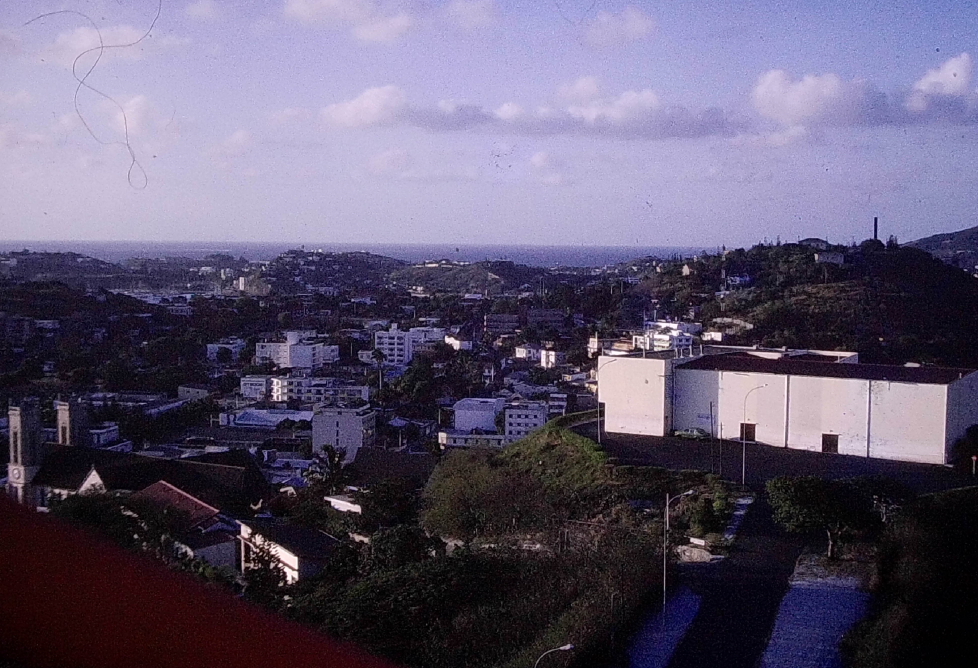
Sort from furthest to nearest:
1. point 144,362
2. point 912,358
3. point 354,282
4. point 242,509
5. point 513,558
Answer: point 354,282 < point 144,362 < point 912,358 < point 242,509 < point 513,558

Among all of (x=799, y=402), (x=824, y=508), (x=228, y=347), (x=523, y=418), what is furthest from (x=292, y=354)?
(x=824, y=508)

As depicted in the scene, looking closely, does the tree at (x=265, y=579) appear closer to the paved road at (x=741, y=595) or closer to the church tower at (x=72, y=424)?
the paved road at (x=741, y=595)

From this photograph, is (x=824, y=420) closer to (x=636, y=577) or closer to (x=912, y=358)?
(x=636, y=577)

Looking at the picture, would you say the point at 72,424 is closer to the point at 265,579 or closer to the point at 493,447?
the point at 493,447

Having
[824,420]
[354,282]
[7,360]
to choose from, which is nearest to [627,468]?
[824,420]

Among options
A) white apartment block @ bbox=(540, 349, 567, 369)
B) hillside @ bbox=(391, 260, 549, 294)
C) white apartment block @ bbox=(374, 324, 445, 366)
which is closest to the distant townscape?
white apartment block @ bbox=(540, 349, 567, 369)

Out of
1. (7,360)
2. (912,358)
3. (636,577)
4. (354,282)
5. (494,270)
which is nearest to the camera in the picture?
(636,577)
